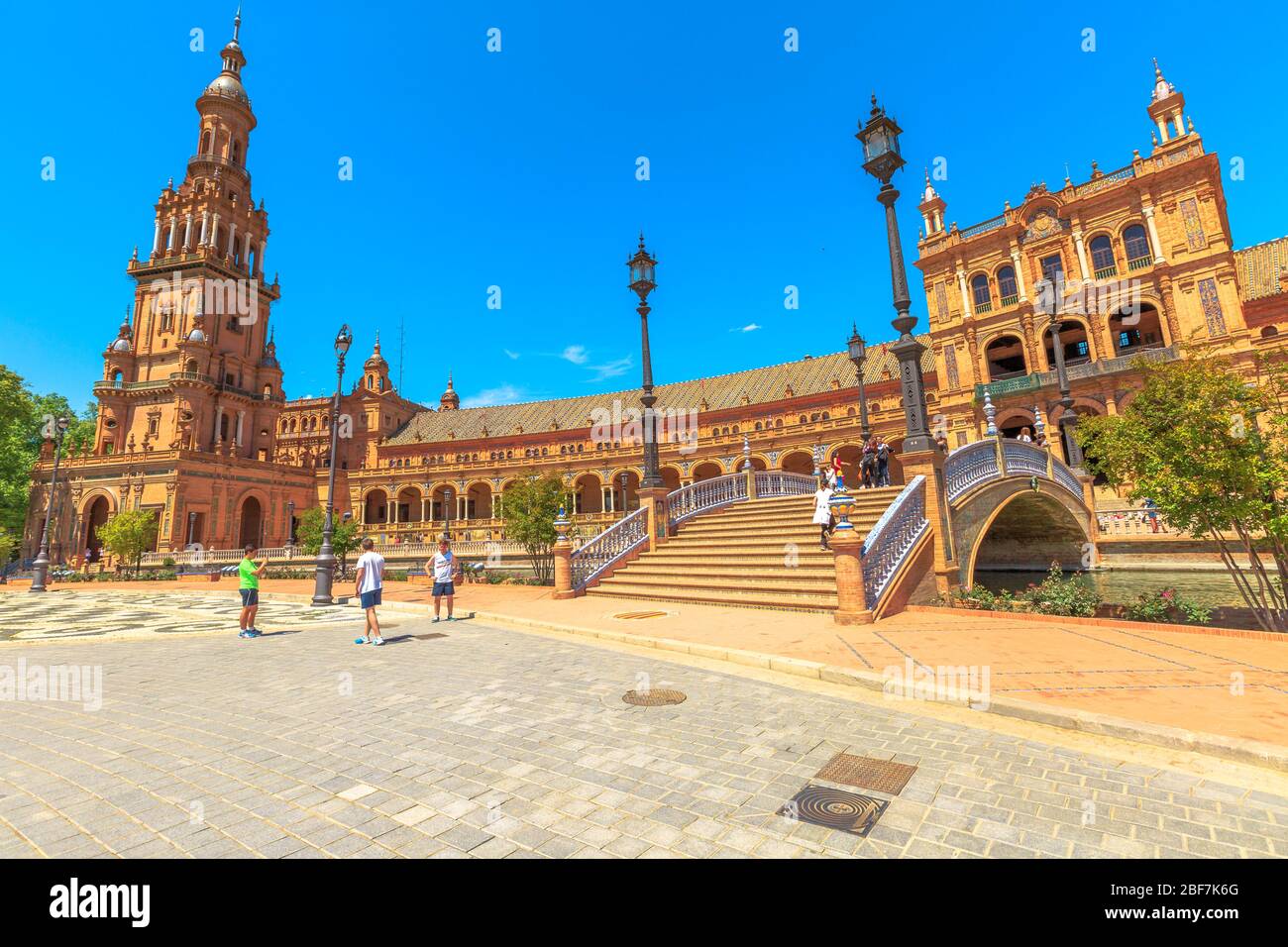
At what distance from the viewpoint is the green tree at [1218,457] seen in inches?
344

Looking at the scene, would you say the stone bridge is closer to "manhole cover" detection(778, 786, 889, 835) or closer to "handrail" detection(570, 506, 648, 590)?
"handrail" detection(570, 506, 648, 590)

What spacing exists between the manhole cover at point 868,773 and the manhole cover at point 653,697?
186 centimetres

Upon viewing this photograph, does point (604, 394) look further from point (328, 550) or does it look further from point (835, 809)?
point (835, 809)

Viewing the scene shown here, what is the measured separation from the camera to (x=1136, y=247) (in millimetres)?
31391

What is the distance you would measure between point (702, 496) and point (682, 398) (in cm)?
3651

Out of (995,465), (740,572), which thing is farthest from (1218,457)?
(740,572)

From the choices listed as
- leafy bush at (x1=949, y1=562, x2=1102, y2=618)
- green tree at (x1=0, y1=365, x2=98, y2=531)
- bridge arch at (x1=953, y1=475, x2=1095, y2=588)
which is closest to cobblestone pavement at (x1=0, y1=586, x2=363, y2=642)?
leafy bush at (x1=949, y1=562, x2=1102, y2=618)

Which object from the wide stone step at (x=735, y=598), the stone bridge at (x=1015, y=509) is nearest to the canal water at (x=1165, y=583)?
the stone bridge at (x=1015, y=509)

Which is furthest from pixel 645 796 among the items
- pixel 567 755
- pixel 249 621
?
pixel 249 621

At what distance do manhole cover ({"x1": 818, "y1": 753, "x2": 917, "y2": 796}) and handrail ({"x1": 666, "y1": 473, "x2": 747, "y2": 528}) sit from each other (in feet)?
44.7

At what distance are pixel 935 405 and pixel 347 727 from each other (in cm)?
4107

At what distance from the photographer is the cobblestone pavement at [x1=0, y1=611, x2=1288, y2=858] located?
275 cm
